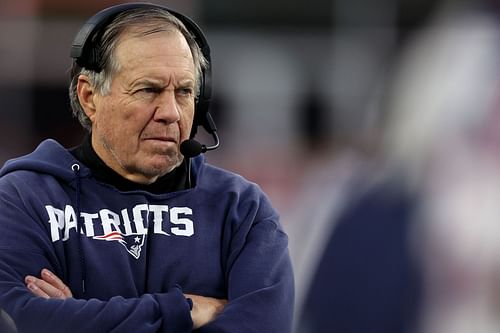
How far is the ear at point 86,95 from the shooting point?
8.81 ft

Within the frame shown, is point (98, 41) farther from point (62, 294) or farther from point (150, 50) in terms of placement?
point (62, 294)

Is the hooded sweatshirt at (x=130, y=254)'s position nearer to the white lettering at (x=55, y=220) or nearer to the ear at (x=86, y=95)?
the white lettering at (x=55, y=220)

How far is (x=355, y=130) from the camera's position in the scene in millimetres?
5887

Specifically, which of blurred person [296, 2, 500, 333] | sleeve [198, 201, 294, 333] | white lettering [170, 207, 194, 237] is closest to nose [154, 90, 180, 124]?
white lettering [170, 207, 194, 237]

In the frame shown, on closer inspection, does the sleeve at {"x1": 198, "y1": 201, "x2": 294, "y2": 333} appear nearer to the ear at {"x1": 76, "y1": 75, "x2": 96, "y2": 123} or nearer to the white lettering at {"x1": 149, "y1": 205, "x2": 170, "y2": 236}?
the white lettering at {"x1": 149, "y1": 205, "x2": 170, "y2": 236}

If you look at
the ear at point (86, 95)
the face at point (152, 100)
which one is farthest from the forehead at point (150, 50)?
the ear at point (86, 95)

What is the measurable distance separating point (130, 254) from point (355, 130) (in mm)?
3418

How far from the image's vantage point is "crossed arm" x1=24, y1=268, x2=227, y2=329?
2.54 m

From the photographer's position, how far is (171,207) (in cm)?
267

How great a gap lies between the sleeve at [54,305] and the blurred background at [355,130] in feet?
1.02

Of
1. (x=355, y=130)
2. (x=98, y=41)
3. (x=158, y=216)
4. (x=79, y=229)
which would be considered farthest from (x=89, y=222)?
(x=355, y=130)

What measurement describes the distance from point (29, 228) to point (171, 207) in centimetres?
33

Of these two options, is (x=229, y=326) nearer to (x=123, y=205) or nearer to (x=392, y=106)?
(x=123, y=205)

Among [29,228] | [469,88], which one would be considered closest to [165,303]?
[29,228]
